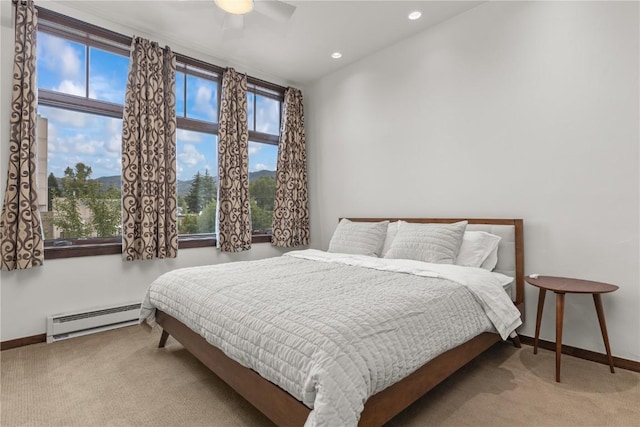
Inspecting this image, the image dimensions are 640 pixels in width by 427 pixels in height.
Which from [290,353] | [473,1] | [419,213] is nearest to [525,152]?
[419,213]

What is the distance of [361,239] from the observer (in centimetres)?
337

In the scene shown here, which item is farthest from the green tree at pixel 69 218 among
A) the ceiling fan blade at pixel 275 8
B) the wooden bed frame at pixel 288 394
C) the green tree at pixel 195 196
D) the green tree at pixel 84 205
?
the ceiling fan blade at pixel 275 8

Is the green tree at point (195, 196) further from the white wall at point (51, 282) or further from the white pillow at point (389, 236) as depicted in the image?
the white pillow at point (389, 236)

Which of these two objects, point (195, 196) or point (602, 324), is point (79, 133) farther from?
point (602, 324)

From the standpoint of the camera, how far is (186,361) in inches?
92.8

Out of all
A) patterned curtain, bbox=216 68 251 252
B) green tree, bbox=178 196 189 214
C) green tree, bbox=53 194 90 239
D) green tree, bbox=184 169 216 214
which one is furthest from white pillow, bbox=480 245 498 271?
green tree, bbox=53 194 90 239

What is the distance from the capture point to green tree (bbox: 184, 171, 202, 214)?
3814mm

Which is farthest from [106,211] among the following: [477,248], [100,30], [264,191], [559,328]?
[559,328]

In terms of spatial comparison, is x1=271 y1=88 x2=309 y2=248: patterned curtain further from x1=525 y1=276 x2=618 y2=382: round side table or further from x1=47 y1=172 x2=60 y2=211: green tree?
x1=525 y1=276 x2=618 y2=382: round side table

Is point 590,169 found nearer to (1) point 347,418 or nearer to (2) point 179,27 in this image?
(1) point 347,418

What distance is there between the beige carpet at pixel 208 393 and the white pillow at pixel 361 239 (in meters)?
1.32

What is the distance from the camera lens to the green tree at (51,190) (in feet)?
9.68

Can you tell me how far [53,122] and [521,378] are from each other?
4171 millimetres

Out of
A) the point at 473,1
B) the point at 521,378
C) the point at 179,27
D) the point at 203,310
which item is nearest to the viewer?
the point at 203,310
